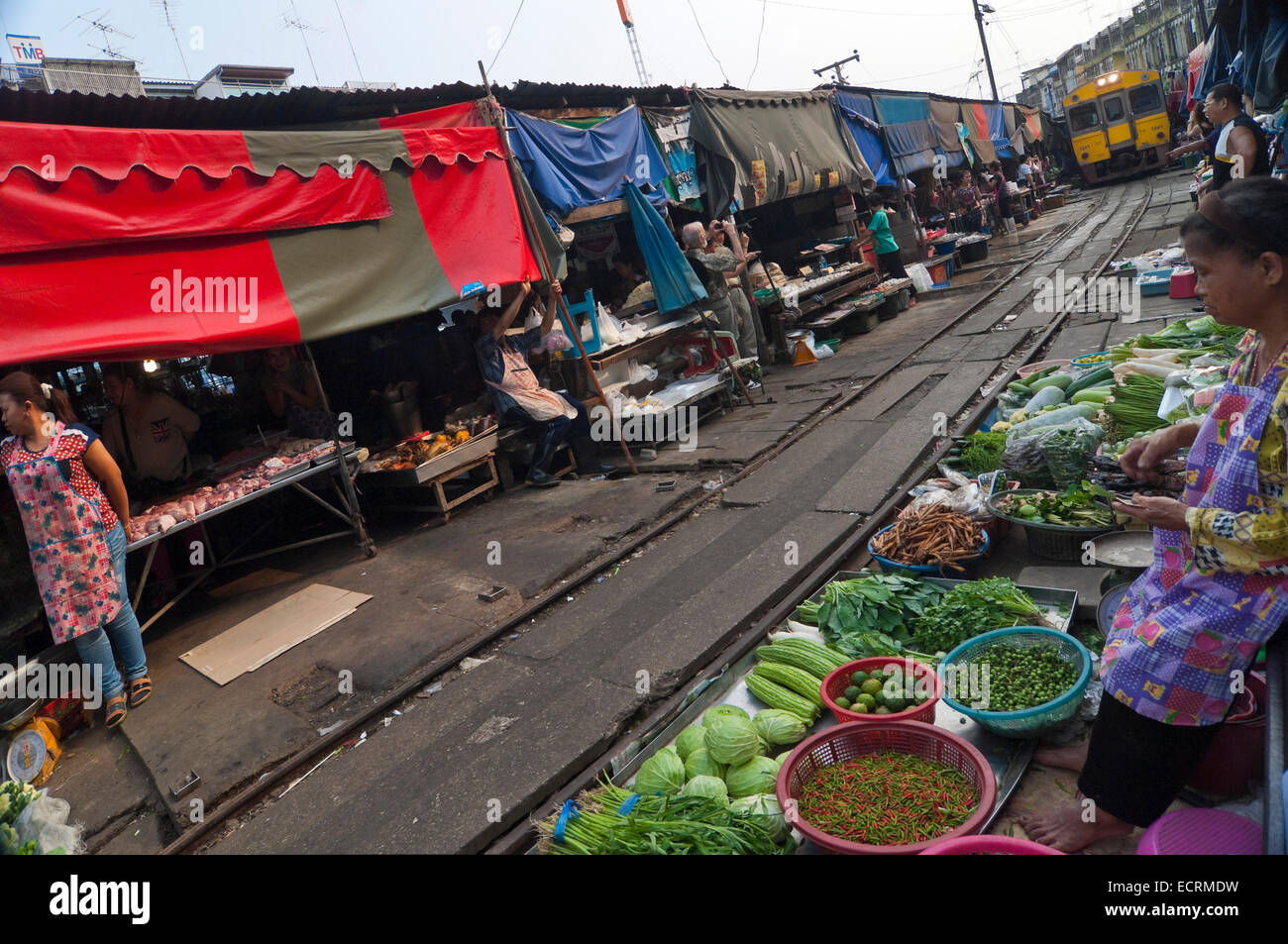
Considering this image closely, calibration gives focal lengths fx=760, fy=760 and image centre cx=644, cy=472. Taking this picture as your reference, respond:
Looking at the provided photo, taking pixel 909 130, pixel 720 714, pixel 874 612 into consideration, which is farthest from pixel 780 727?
pixel 909 130

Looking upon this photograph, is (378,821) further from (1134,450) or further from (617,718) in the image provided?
(1134,450)

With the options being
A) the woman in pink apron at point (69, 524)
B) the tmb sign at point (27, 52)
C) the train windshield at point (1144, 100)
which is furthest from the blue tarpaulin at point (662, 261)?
the train windshield at point (1144, 100)

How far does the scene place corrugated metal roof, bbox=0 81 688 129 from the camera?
18.0ft

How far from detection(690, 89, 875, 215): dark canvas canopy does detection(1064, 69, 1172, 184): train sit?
2372 centimetres

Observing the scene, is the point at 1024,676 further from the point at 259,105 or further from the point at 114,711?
the point at 259,105

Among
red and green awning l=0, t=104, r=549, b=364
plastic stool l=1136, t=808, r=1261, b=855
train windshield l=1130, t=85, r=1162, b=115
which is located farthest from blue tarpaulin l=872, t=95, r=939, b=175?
plastic stool l=1136, t=808, r=1261, b=855

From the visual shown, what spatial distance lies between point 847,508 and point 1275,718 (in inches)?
187

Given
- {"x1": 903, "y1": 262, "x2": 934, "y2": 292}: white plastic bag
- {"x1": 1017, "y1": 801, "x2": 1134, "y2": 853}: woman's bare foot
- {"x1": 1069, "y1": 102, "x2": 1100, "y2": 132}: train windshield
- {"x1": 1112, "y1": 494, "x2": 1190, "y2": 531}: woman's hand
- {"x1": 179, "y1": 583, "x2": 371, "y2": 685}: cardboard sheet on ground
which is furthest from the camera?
{"x1": 1069, "y1": 102, "x2": 1100, "y2": 132}: train windshield

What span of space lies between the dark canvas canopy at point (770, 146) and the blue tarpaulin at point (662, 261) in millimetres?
1777

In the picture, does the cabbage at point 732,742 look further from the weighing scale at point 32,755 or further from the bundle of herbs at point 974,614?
the weighing scale at point 32,755

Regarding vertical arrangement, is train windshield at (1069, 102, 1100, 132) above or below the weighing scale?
above

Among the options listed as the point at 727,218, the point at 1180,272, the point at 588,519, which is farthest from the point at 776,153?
the point at 588,519

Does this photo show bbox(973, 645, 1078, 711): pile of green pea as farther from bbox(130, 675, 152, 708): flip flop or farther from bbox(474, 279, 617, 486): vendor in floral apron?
bbox(474, 279, 617, 486): vendor in floral apron

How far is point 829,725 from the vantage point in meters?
3.87
